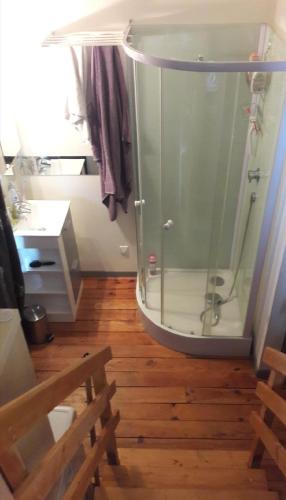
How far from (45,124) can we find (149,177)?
2.69 ft

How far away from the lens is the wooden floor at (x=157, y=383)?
222 cm

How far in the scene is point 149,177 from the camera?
2504 millimetres

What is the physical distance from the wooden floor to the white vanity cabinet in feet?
0.56

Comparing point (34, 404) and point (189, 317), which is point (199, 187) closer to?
point (189, 317)

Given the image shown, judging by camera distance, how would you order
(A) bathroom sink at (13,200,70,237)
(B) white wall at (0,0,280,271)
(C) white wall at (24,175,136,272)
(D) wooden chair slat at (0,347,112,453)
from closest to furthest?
1. (D) wooden chair slat at (0,347,112,453)
2. (B) white wall at (0,0,280,271)
3. (A) bathroom sink at (13,200,70,237)
4. (C) white wall at (24,175,136,272)

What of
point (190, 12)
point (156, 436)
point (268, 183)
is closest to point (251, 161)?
point (268, 183)

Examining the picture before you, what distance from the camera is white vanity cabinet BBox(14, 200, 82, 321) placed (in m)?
2.57

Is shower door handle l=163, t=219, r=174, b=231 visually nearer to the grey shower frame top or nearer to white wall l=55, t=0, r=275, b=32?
the grey shower frame top

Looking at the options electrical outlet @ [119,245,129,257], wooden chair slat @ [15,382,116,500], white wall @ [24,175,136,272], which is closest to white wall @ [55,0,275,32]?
white wall @ [24,175,136,272]

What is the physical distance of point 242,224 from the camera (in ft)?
8.66

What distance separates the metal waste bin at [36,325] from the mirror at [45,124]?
991mm

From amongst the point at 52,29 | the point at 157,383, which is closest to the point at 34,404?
the point at 157,383

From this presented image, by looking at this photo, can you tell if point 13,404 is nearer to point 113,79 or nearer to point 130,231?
point 113,79

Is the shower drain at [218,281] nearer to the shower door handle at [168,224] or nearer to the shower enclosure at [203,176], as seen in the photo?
the shower enclosure at [203,176]
